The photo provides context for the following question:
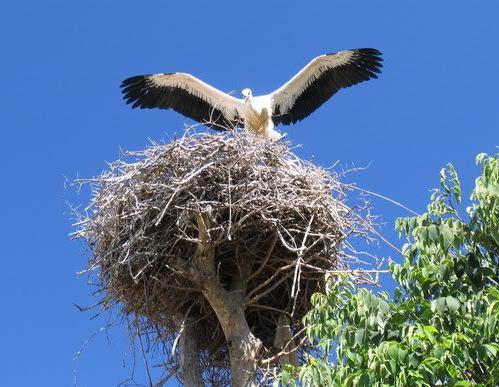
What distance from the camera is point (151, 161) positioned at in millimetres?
8727

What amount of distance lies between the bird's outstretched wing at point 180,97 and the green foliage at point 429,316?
5358 millimetres

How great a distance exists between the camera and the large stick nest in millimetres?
8422

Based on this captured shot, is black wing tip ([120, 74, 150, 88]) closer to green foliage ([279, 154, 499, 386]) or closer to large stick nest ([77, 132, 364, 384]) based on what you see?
large stick nest ([77, 132, 364, 384])

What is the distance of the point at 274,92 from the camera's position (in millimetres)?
11727

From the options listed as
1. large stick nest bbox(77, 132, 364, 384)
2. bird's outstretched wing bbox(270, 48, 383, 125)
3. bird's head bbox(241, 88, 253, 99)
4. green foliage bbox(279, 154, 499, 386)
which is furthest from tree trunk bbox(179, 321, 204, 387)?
bird's outstretched wing bbox(270, 48, 383, 125)

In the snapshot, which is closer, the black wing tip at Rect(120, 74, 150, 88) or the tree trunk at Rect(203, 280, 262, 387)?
the tree trunk at Rect(203, 280, 262, 387)

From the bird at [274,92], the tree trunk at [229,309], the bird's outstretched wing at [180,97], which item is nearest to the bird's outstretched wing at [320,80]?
the bird at [274,92]

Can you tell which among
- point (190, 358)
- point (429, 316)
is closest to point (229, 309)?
point (190, 358)

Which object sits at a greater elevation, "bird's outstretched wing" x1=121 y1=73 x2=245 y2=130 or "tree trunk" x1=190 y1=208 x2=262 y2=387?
"bird's outstretched wing" x1=121 y1=73 x2=245 y2=130

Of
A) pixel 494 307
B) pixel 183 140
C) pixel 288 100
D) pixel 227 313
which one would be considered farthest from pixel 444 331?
pixel 288 100

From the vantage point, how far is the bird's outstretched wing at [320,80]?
1177 cm

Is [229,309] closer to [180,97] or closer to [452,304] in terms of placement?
[452,304]

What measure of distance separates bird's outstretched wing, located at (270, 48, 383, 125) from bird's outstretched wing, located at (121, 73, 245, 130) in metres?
0.57

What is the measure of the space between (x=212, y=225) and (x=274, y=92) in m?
3.60
